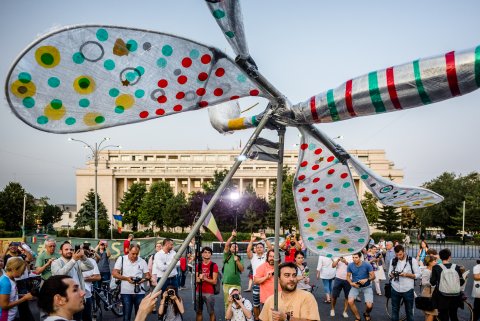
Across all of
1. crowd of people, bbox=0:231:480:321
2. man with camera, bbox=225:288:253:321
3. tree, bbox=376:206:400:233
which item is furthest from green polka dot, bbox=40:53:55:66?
tree, bbox=376:206:400:233

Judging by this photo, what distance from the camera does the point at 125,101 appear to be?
2.73 meters

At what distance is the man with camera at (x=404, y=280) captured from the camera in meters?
7.84

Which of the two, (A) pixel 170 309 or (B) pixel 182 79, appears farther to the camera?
(A) pixel 170 309

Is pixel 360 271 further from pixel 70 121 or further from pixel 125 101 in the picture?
pixel 70 121

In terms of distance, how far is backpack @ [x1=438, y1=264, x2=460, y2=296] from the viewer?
6984 mm

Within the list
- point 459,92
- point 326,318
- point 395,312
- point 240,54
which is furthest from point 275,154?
point 326,318

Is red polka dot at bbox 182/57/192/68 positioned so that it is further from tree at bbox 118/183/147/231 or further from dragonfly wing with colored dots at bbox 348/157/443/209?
tree at bbox 118/183/147/231

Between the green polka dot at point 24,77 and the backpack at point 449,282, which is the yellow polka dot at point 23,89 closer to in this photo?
the green polka dot at point 24,77

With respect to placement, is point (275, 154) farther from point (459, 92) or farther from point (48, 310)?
point (48, 310)

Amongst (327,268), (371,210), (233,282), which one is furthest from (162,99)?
(371,210)

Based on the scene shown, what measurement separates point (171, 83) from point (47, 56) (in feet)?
2.46

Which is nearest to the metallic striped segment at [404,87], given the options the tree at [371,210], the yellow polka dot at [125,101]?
the yellow polka dot at [125,101]

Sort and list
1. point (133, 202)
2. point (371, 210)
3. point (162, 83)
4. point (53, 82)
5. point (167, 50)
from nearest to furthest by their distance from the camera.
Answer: point (53, 82), point (167, 50), point (162, 83), point (371, 210), point (133, 202)

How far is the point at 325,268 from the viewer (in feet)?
35.1
